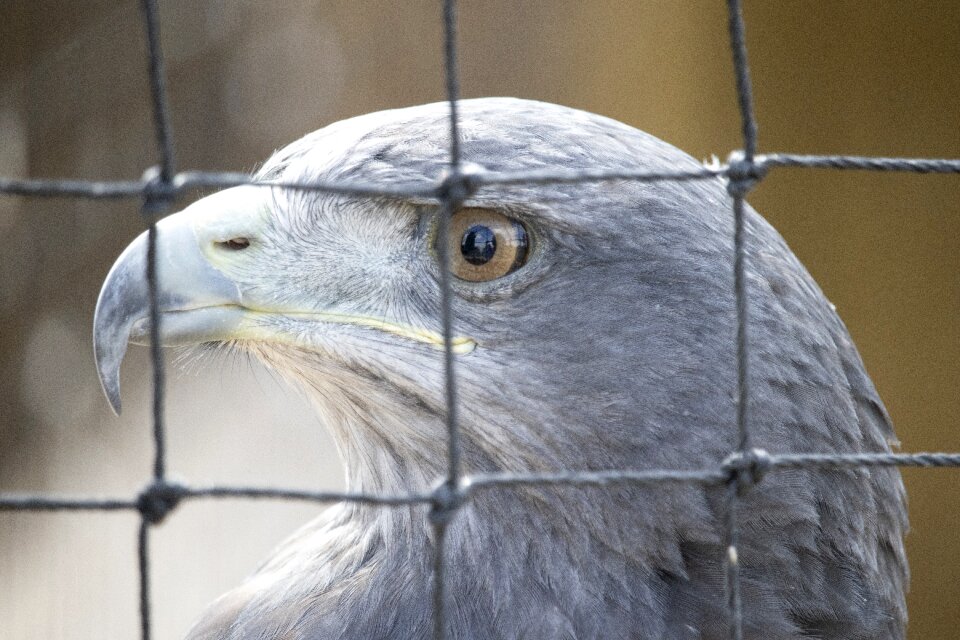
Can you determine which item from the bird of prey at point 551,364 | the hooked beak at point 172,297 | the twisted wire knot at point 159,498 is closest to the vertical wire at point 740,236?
the bird of prey at point 551,364

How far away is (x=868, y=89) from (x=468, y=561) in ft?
8.83

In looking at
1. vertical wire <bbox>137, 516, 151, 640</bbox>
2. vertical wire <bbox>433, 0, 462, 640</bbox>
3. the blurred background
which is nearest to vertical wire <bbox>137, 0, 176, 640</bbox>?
vertical wire <bbox>137, 516, 151, 640</bbox>

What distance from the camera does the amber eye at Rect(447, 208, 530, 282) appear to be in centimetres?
174

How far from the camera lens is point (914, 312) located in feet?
13.1

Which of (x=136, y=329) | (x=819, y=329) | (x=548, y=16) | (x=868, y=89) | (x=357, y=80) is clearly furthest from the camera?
(x=357, y=80)

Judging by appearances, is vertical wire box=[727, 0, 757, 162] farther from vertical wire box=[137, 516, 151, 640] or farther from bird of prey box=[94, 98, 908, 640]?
vertical wire box=[137, 516, 151, 640]

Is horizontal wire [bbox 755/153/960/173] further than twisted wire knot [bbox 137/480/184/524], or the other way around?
horizontal wire [bbox 755/153/960/173]

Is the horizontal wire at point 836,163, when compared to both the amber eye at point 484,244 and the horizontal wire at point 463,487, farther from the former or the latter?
the amber eye at point 484,244

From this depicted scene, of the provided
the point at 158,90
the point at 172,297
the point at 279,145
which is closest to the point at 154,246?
the point at 158,90

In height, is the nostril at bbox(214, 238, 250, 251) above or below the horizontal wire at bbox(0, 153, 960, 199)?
below

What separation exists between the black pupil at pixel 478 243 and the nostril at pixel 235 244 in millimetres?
318

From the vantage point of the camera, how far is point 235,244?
5.82ft

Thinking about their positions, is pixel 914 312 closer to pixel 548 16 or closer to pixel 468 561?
pixel 548 16

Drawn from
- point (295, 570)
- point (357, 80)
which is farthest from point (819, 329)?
point (357, 80)
